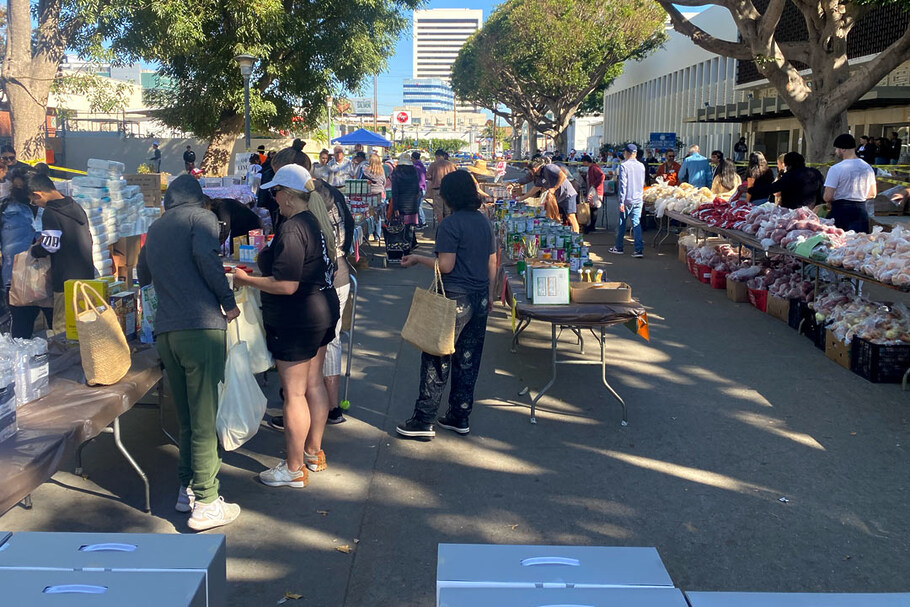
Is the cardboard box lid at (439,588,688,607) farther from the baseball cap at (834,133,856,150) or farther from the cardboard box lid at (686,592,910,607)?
the baseball cap at (834,133,856,150)

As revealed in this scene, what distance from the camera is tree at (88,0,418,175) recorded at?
61.0ft

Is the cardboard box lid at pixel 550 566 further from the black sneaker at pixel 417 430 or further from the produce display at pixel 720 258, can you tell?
the produce display at pixel 720 258

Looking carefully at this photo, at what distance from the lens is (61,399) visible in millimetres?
4281

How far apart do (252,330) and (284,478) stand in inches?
38.7

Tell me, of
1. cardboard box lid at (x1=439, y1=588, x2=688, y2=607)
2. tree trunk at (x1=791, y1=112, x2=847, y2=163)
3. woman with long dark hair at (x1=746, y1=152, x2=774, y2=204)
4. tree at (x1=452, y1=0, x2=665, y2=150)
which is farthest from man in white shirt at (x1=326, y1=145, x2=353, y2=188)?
tree at (x1=452, y1=0, x2=665, y2=150)

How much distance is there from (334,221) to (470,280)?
122 cm

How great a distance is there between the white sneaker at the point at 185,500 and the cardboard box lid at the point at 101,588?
2832mm

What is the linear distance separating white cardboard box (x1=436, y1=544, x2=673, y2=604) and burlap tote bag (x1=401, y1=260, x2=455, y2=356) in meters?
3.30

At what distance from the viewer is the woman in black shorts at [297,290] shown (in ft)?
14.9

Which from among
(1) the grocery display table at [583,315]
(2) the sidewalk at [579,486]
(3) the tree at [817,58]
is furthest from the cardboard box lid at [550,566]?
(3) the tree at [817,58]

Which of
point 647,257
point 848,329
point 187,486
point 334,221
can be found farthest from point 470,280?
point 647,257

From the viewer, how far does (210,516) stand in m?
4.45

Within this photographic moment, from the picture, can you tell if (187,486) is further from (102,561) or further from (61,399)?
(102,561)

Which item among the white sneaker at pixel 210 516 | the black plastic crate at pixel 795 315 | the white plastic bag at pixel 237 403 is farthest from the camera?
the black plastic crate at pixel 795 315
